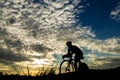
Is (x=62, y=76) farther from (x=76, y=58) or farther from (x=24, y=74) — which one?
(x=76, y=58)

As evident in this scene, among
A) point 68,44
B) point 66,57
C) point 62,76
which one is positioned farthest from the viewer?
point 66,57

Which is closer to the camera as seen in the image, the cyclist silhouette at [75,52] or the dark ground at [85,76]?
the dark ground at [85,76]

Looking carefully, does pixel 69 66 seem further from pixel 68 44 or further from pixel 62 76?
pixel 62 76

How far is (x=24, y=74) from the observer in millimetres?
13844

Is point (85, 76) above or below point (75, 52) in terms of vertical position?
below

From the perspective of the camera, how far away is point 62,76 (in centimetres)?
1403

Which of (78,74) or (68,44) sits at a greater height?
(68,44)

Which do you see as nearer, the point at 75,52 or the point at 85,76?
the point at 85,76

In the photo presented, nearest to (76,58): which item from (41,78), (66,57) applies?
(66,57)

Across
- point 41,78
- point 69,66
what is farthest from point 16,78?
point 69,66

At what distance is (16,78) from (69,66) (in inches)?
214

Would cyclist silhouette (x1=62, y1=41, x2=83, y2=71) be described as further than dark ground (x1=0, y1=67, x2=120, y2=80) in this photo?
Yes

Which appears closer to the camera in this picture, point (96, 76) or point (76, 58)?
point (96, 76)

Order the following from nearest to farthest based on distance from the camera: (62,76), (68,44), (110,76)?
(110,76) < (62,76) < (68,44)
